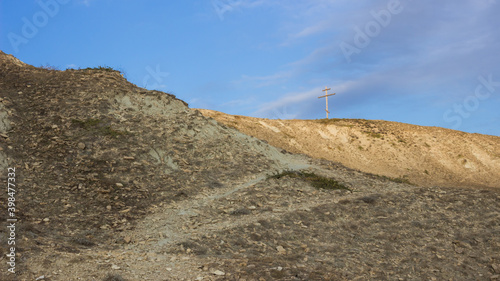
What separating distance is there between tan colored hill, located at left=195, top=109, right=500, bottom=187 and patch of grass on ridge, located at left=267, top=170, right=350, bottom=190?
1450 cm

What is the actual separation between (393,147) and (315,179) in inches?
944

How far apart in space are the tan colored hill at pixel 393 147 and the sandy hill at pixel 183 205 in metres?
12.9

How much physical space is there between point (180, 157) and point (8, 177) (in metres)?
8.68

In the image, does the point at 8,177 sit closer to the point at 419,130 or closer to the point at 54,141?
the point at 54,141

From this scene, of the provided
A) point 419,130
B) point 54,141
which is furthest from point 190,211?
point 419,130

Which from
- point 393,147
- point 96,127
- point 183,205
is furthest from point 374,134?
point 96,127

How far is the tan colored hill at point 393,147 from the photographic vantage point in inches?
1574

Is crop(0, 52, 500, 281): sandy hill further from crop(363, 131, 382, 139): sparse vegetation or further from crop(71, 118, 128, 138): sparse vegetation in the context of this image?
crop(363, 131, 382, 139): sparse vegetation

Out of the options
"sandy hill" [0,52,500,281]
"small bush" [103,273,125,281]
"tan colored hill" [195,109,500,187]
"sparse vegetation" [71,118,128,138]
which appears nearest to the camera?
"small bush" [103,273,125,281]

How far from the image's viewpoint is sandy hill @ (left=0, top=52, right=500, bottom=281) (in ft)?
41.3

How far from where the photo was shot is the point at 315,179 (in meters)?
23.9

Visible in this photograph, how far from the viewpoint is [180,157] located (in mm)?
22703

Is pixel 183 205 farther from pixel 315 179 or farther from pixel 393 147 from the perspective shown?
pixel 393 147

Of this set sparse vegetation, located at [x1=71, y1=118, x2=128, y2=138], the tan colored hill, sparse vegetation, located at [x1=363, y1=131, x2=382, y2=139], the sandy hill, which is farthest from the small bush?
sparse vegetation, located at [x1=363, y1=131, x2=382, y2=139]
